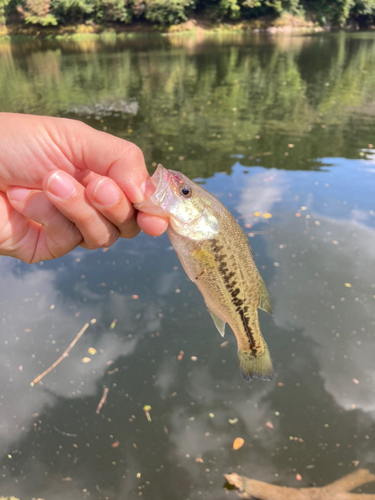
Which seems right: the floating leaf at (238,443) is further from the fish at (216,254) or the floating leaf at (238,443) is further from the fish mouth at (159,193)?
the fish mouth at (159,193)

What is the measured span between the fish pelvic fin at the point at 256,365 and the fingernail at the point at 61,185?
1746 mm

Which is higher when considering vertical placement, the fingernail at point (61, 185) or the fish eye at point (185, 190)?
the fingernail at point (61, 185)

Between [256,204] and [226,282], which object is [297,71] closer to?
[256,204]

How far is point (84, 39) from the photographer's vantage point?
154ft

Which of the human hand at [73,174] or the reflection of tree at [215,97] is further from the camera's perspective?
the reflection of tree at [215,97]

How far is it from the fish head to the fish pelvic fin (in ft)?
3.32

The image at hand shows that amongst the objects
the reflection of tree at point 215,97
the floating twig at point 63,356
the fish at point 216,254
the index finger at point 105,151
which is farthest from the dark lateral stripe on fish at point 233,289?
the reflection of tree at point 215,97

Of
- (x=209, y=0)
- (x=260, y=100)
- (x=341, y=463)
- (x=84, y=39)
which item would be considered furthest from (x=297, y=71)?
(x=209, y=0)

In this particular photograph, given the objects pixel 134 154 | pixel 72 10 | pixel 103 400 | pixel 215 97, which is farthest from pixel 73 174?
pixel 72 10

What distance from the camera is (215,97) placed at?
1739 centimetres

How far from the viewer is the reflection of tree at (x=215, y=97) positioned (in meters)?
10.9

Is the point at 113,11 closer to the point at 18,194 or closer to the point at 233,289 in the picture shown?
the point at 18,194

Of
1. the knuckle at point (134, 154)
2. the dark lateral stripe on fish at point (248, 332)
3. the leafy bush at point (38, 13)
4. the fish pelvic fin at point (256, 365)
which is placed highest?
the leafy bush at point (38, 13)

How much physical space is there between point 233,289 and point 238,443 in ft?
7.39
